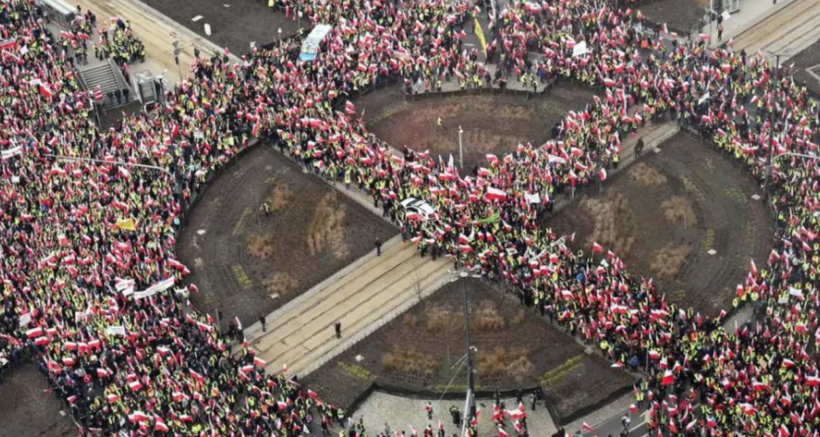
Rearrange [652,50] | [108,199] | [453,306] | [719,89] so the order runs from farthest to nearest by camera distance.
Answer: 1. [652,50]
2. [719,89]
3. [108,199]
4. [453,306]

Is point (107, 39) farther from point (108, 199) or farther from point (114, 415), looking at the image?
point (114, 415)

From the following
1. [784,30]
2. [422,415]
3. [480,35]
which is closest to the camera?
[422,415]

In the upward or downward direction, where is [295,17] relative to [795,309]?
downward

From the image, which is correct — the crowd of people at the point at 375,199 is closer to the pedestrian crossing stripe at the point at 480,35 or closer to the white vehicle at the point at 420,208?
the white vehicle at the point at 420,208

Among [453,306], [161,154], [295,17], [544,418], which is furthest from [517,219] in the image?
[295,17]

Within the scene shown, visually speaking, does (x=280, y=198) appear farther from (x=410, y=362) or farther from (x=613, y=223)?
(x=613, y=223)

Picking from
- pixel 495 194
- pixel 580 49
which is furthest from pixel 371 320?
pixel 580 49

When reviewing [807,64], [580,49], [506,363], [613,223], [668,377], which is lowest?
[506,363]

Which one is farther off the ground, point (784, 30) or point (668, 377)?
point (784, 30)
